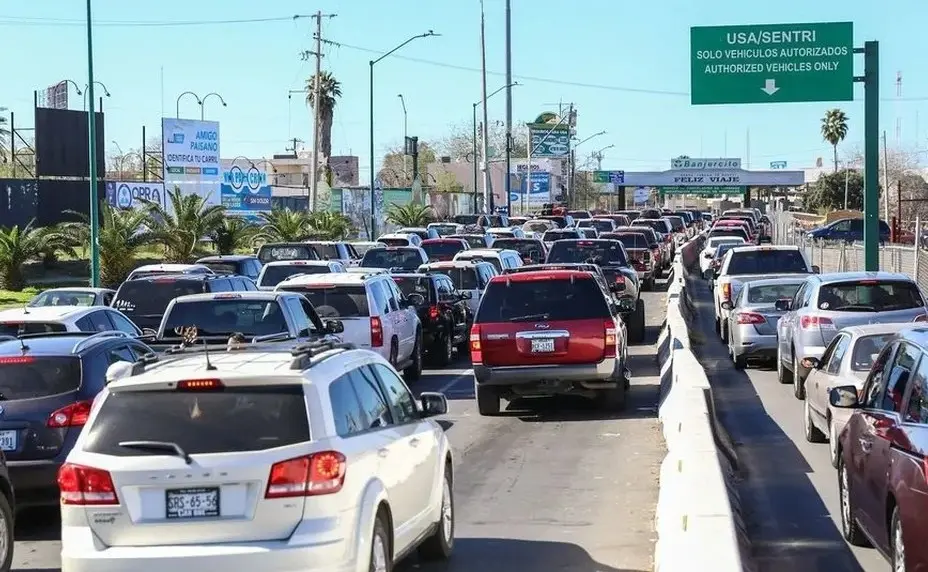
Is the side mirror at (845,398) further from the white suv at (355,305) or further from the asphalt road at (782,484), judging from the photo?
the white suv at (355,305)

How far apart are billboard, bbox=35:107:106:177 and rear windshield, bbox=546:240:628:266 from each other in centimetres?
2432

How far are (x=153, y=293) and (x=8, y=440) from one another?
33.7 feet

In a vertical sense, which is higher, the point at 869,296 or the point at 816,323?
the point at 869,296

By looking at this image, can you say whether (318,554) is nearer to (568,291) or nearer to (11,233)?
(568,291)

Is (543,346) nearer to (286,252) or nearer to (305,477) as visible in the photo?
(305,477)

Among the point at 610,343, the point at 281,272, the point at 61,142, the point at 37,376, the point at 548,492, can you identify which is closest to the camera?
the point at 37,376

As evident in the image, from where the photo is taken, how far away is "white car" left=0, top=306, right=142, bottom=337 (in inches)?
651

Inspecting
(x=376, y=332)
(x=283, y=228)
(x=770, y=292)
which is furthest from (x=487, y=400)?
(x=283, y=228)

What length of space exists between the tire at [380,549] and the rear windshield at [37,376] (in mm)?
4401

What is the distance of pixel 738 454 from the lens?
14562mm

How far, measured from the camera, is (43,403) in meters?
11.2

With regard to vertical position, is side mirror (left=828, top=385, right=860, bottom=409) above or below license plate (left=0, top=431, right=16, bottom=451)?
above

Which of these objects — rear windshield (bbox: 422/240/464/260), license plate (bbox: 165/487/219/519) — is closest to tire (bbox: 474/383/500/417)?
license plate (bbox: 165/487/219/519)

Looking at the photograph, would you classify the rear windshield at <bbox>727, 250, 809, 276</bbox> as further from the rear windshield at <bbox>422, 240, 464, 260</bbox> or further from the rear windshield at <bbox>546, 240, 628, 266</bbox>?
the rear windshield at <bbox>422, 240, 464, 260</bbox>
